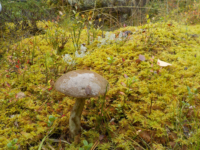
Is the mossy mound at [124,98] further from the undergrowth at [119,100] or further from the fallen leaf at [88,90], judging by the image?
the fallen leaf at [88,90]

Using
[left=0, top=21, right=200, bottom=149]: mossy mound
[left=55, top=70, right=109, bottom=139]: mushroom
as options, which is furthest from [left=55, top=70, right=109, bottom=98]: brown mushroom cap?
[left=0, top=21, right=200, bottom=149]: mossy mound

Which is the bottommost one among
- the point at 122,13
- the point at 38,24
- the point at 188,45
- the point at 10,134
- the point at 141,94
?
the point at 10,134

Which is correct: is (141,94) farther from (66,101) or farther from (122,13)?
(122,13)

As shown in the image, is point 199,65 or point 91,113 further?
point 199,65

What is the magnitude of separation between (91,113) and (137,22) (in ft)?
13.2

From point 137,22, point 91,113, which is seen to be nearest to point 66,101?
point 91,113

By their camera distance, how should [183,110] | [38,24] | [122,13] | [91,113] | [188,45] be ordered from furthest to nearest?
[122,13] < [38,24] < [188,45] < [91,113] < [183,110]

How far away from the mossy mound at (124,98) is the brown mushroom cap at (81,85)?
1.03 ft

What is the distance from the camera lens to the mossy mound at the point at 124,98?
65.3 inches

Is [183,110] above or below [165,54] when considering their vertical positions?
below

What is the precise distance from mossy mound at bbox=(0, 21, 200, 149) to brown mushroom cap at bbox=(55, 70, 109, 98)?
0.31 meters

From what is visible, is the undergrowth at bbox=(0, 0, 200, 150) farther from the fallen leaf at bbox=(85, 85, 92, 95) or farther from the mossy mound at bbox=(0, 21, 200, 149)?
the fallen leaf at bbox=(85, 85, 92, 95)

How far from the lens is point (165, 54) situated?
Result: 276cm

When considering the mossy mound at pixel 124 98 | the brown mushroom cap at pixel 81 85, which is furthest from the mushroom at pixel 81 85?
the mossy mound at pixel 124 98
